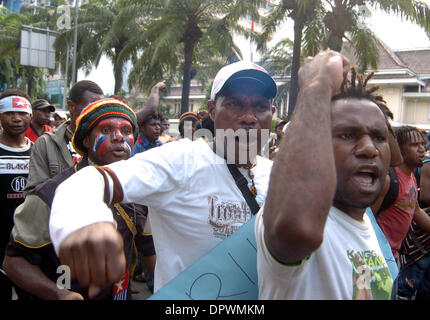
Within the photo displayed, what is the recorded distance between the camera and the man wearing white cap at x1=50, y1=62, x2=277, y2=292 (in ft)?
4.94

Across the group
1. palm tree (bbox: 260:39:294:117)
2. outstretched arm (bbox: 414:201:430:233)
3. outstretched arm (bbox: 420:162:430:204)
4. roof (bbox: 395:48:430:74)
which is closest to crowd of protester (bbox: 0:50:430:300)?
outstretched arm (bbox: 414:201:430:233)

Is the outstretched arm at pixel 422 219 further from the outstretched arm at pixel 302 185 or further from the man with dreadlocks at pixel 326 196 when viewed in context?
the outstretched arm at pixel 302 185

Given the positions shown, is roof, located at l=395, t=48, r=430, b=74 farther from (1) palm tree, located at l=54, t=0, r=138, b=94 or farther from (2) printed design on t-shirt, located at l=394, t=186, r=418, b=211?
(2) printed design on t-shirt, located at l=394, t=186, r=418, b=211

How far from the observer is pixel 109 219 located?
3.24 feet

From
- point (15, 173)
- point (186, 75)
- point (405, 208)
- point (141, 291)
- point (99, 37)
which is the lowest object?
point (141, 291)

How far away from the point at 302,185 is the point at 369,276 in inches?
22.3

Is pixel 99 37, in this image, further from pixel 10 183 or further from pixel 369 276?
pixel 369 276

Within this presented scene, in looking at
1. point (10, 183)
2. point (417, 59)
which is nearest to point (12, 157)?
point (10, 183)

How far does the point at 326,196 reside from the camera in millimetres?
969

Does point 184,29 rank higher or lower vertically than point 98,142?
higher

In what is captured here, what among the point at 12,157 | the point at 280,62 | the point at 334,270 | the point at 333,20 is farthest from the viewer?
the point at 280,62

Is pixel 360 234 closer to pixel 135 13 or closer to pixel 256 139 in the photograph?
pixel 256 139
